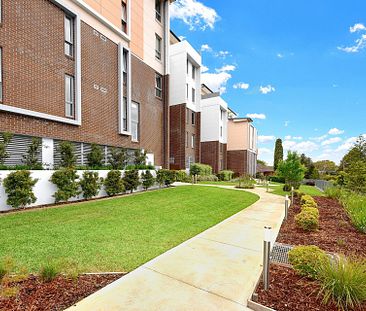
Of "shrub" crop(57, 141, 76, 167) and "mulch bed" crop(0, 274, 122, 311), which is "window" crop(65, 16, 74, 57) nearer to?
"shrub" crop(57, 141, 76, 167)

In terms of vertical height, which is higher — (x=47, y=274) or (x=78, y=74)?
(x=78, y=74)

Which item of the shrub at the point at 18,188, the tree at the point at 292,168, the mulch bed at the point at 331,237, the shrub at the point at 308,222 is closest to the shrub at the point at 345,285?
the mulch bed at the point at 331,237

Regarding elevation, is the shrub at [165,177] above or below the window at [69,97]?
below

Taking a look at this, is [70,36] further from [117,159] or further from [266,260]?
[266,260]

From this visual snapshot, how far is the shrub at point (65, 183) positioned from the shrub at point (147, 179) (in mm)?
4936

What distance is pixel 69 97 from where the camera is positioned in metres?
12.7

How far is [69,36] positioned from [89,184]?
8689 millimetres

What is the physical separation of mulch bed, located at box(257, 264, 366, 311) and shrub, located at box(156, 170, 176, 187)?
12414 millimetres

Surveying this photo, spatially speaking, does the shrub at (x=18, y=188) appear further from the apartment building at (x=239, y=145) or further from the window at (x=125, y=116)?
the apartment building at (x=239, y=145)

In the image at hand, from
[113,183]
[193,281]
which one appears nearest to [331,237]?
[193,281]

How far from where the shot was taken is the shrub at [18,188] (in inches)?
307

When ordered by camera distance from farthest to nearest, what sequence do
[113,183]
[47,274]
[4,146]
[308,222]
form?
[113,183], [4,146], [308,222], [47,274]

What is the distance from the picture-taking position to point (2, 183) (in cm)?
773

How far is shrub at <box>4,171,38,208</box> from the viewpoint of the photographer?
7787 mm
